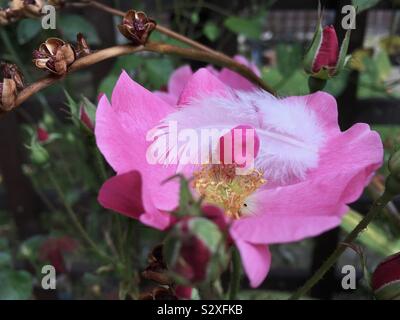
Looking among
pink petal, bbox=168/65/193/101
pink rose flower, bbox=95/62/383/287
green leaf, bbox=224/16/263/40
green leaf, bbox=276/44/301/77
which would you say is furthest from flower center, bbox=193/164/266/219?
green leaf, bbox=224/16/263/40

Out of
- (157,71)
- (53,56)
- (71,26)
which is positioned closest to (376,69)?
(157,71)

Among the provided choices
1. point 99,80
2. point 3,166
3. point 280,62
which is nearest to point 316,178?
point 280,62

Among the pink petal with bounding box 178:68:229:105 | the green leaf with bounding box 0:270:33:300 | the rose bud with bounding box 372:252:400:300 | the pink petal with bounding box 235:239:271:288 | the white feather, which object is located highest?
the pink petal with bounding box 178:68:229:105

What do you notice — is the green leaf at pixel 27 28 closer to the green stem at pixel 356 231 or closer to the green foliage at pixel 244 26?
the green foliage at pixel 244 26

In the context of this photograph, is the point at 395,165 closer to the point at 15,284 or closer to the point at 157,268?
the point at 157,268

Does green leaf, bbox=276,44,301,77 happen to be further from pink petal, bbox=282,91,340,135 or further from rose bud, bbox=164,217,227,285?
rose bud, bbox=164,217,227,285
